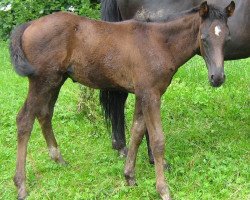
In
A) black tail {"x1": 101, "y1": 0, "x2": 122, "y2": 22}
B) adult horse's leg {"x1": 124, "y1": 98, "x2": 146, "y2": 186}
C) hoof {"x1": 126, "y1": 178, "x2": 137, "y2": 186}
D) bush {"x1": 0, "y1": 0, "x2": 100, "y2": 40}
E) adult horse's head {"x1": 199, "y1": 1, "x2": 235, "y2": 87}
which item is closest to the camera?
adult horse's head {"x1": 199, "y1": 1, "x2": 235, "y2": 87}

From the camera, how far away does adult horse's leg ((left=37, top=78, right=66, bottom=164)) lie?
177 inches

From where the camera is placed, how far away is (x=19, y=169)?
4.30m

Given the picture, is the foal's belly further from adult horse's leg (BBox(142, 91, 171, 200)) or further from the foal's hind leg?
the foal's hind leg

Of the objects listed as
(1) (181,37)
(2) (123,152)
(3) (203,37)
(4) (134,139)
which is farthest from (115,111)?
(3) (203,37)

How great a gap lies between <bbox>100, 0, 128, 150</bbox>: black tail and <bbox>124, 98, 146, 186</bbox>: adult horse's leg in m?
0.77

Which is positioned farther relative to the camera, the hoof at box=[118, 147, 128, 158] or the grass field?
the hoof at box=[118, 147, 128, 158]

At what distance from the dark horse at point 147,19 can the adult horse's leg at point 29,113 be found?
3.36ft

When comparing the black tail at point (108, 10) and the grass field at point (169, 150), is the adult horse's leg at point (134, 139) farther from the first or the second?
the black tail at point (108, 10)

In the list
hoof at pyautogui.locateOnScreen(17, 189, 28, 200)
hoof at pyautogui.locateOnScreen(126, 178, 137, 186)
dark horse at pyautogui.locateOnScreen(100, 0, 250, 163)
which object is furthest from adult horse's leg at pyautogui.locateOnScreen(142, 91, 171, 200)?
hoof at pyautogui.locateOnScreen(17, 189, 28, 200)

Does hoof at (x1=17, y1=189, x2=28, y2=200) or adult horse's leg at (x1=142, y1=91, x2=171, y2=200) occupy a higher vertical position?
adult horse's leg at (x1=142, y1=91, x2=171, y2=200)

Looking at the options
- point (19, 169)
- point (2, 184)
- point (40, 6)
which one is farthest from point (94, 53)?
point (40, 6)

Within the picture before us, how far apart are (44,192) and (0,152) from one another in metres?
1.18

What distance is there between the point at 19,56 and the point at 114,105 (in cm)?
142

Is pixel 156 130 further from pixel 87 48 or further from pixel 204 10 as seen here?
pixel 204 10
